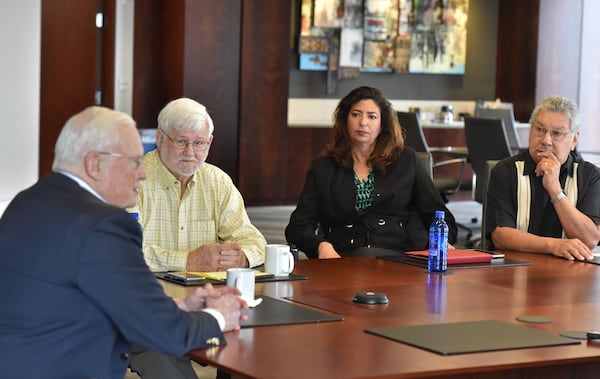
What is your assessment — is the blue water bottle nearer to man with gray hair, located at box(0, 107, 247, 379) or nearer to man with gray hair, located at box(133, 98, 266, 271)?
man with gray hair, located at box(133, 98, 266, 271)

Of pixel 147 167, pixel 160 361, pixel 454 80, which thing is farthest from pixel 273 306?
pixel 454 80

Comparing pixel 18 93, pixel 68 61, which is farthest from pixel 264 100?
pixel 18 93

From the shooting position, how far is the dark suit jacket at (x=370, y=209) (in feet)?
16.3

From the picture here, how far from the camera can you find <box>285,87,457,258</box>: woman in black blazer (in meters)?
4.98

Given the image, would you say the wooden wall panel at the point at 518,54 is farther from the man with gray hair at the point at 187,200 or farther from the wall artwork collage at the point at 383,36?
the man with gray hair at the point at 187,200

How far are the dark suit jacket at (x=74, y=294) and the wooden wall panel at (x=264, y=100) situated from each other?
8.59 meters

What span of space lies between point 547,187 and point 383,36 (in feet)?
27.0

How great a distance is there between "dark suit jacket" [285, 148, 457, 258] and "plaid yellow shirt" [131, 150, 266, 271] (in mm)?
681

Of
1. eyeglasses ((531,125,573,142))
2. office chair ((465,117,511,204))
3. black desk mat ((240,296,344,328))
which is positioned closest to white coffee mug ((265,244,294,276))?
black desk mat ((240,296,344,328))

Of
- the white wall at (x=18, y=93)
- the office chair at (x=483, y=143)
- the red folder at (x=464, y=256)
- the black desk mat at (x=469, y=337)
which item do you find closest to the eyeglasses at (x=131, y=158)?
the black desk mat at (x=469, y=337)

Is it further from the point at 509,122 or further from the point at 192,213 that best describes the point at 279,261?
the point at 509,122

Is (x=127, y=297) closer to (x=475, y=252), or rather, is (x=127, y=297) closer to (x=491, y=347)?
(x=491, y=347)

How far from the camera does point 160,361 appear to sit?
348 cm

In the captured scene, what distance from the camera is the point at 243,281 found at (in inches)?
124
